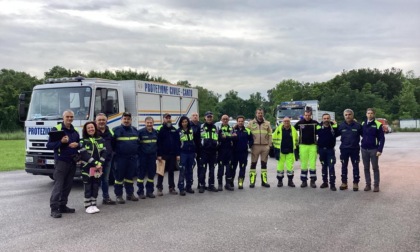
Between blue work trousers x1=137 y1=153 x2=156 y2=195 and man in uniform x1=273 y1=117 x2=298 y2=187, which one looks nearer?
blue work trousers x1=137 y1=153 x2=156 y2=195

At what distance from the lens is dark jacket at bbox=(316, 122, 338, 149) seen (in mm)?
10016

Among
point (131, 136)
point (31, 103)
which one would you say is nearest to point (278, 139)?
point (131, 136)

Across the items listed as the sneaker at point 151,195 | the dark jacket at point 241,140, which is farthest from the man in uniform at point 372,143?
the sneaker at point 151,195

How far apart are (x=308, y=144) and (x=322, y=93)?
70.8 metres

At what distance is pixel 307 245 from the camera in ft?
18.0

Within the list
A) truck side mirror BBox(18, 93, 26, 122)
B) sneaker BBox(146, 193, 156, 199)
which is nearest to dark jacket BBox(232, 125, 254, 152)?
sneaker BBox(146, 193, 156, 199)

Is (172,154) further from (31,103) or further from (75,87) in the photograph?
(31,103)

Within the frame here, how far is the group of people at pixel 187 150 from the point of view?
7672 mm

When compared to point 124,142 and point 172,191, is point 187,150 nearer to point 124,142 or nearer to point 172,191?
point 172,191

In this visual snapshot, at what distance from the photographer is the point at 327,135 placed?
10055mm

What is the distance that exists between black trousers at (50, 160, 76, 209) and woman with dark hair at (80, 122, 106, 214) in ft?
0.90

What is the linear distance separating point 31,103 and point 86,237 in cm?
579

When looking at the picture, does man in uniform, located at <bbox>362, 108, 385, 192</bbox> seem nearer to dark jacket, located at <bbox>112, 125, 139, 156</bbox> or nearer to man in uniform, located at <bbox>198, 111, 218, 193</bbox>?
man in uniform, located at <bbox>198, 111, 218, 193</bbox>

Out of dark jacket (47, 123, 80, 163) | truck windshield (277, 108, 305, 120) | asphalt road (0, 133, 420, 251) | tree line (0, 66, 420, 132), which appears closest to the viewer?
asphalt road (0, 133, 420, 251)
